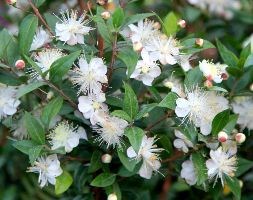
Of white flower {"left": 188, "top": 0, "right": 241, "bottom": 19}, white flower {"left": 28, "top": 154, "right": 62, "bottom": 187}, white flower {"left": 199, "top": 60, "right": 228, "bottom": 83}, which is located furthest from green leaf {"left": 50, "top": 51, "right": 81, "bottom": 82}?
white flower {"left": 188, "top": 0, "right": 241, "bottom": 19}

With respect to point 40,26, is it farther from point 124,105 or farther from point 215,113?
point 215,113

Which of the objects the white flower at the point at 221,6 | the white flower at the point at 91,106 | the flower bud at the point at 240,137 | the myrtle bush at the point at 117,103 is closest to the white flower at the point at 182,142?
the myrtle bush at the point at 117,103

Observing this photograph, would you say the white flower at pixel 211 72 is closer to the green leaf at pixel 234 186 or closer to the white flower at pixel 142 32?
the white flower at pixel 142 32

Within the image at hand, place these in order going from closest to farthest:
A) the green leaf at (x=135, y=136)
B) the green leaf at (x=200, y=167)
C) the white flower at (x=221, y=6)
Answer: the green leaf at (x=135, y=136)
the green leaf at (x=200, y=167)
the white flower at (x=221, y=6)

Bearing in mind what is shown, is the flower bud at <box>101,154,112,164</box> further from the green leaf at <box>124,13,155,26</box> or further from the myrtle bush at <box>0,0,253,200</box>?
the green leaf at <box>124,13,155,26</box>

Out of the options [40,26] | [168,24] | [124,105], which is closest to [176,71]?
[168,24]

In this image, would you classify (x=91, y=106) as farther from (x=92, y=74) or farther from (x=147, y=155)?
(x=147, y=155)

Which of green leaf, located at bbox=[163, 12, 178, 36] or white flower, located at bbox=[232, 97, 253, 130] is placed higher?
green leaf, located at bbox=[163, 12, 178, 36]
